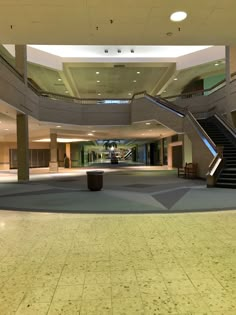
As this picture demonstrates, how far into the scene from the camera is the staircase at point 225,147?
1064cm

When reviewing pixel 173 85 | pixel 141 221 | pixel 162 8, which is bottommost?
pixel 141 221

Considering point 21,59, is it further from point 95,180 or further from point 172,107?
point 172,107

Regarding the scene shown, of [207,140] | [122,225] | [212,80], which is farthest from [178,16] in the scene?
[212,80]

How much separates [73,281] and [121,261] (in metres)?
0.79

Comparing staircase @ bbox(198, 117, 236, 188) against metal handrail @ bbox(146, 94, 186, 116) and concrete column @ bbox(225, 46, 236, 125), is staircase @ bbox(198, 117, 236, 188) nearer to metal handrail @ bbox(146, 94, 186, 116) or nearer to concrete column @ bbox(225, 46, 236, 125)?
concrete column @ bbox(225, 46, 236, 125)

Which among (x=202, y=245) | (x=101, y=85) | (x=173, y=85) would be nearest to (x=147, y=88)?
(x=173, y=85)

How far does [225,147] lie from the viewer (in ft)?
42.8

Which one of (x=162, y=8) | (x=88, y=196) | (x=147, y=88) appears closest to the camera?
(x=162, y=8)

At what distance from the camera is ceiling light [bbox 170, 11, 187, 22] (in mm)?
4889

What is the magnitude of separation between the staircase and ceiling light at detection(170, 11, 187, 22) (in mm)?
7110

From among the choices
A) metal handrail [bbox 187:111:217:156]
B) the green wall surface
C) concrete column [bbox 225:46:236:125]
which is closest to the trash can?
metal handrail [bbox 187:111:217:156]

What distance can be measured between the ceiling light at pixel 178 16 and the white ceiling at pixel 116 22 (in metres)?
0.09

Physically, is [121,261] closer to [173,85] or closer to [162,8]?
[162,8]

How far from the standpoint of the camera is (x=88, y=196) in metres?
8.85
